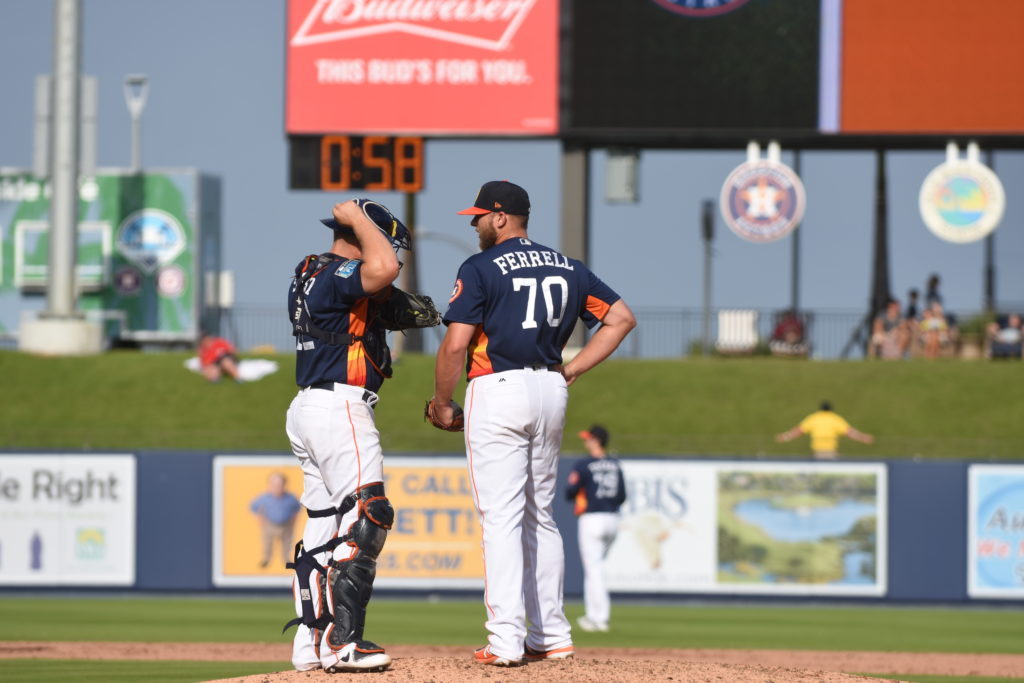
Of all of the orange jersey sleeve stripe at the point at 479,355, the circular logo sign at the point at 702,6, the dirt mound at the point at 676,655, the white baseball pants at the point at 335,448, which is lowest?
the dirt mound at the point at 676,655

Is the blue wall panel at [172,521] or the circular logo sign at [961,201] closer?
the blue wall panel at [172,521]

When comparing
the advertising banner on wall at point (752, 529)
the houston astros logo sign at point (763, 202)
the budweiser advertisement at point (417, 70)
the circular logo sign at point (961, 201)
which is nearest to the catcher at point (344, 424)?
the advertising banner on wall at point (752, 529)

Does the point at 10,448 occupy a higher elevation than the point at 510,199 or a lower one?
lower

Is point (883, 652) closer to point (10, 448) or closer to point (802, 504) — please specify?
point (802, 504)

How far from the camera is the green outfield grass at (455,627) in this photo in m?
13.8

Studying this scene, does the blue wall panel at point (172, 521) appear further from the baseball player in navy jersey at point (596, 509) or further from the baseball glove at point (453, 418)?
the baseball glove at point (453, 418)

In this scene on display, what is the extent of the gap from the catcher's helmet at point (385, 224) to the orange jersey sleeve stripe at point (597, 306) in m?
0.98

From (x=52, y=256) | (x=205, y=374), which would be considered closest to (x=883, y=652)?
(x=205, y=374)

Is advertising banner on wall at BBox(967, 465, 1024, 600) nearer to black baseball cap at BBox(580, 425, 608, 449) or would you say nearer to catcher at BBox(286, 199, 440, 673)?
black baseball cap at BBox(580, 425, 608, 449)

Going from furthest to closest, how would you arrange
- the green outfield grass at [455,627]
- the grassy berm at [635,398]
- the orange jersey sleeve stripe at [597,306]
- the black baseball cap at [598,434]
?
1. the grassy berm at [635,398]
2. the black baseball cap at [598,434]
3. the green outfield grass at [455,627]
4. the orange jersey sleeve stripe at [597,306]

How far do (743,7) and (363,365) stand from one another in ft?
64.8

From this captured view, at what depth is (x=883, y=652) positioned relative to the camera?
556 inches

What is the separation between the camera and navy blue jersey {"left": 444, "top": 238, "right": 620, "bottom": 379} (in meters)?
7.28

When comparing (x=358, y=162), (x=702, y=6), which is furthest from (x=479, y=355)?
(x=702, y=6)
